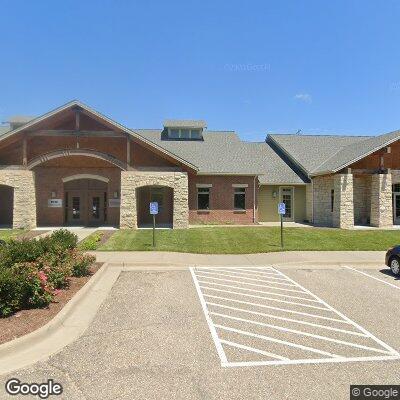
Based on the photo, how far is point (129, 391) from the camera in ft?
12.8

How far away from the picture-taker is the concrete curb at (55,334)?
4.66 m

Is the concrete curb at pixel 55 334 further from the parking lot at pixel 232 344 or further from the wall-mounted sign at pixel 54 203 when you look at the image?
the wall-mounted sign at pixel 54 203

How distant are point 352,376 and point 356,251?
11.0 meters

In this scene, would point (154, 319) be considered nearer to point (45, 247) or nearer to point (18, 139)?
point (45, 247)

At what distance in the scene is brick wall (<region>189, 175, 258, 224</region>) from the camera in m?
22.6

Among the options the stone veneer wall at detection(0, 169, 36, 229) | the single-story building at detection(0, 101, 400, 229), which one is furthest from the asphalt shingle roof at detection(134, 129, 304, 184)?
the stone veneer wall at detection(0, 169, 36, 229)

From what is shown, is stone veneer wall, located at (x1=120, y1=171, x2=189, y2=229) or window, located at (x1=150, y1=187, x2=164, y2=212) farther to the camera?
window, located at (x1=150, y1=187, x2=164, y2=212)

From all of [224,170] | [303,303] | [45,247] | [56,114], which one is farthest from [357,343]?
[56,114]

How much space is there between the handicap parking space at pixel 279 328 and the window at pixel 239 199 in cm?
1387

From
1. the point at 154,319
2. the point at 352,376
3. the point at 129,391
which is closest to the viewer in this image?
the point at 129,391

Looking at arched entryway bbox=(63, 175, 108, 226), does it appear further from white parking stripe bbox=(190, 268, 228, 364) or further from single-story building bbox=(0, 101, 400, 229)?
white parking stripe bbox=(190, 268, 228, 364)

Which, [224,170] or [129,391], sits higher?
[224,170]

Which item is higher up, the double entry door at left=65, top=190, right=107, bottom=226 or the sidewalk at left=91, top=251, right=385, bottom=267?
the double entry door at left=65, top=190, right=107, bottom=226

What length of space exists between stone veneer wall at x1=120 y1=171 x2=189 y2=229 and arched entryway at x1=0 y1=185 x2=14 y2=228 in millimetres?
8931
